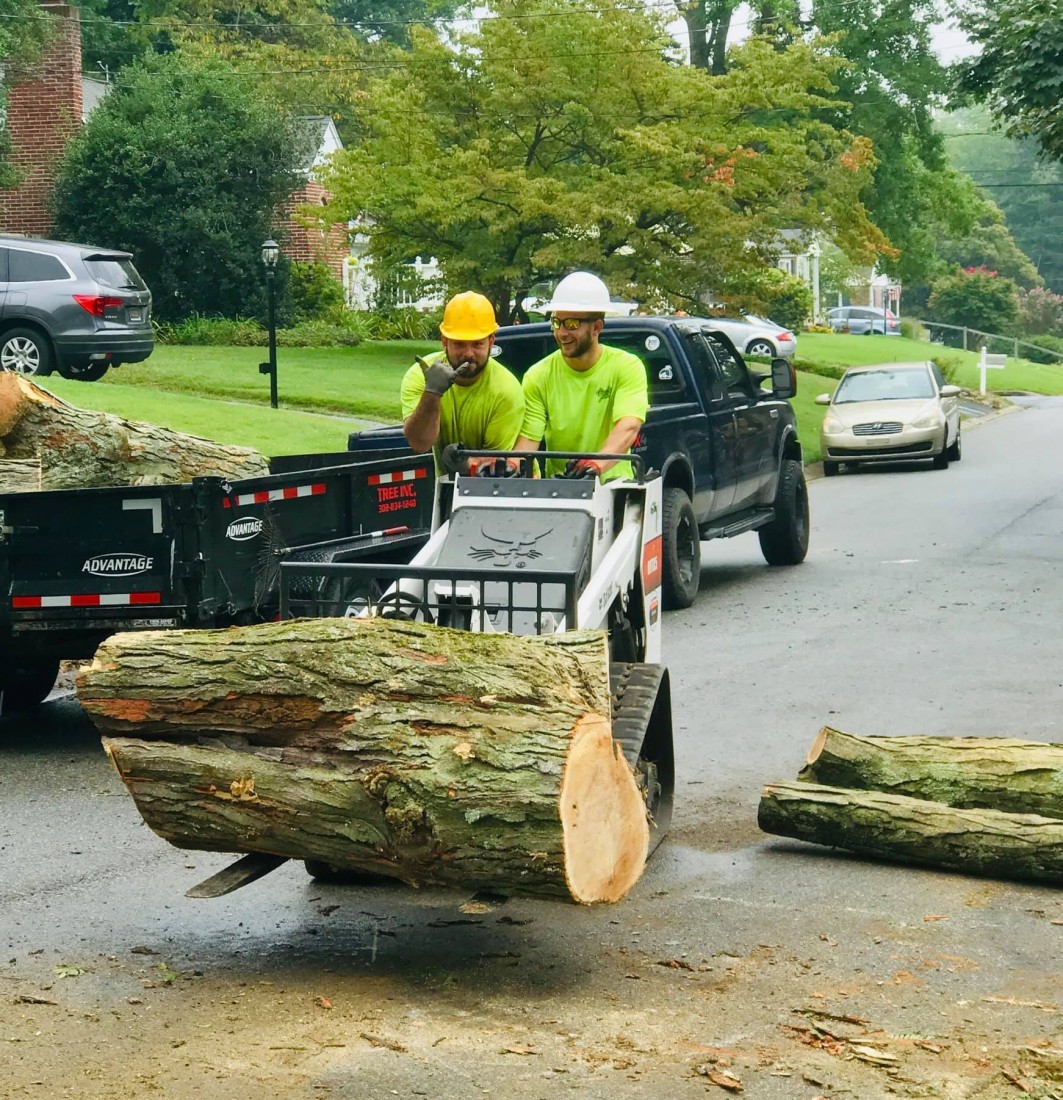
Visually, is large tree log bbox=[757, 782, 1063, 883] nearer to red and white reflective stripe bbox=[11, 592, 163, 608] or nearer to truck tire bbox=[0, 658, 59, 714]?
red and white reflective stripe bbox=[11, 592, 163, 608]

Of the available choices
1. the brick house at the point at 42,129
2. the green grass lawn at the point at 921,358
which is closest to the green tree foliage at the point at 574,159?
the brick house at the point at 42,129

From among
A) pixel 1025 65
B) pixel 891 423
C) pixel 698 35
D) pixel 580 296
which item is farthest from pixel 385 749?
pixel 698 35

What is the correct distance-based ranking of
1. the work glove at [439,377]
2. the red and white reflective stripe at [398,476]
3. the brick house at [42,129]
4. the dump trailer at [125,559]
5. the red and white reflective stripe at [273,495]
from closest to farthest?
the work glove at [439,377] → the dump trailer at [125,559] → the red and white reflective stripe at [273,495] → the red and white reflective stripe at [398,476] → the brick house at [42,129]

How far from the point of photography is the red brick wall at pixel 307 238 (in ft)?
133

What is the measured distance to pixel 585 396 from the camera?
296 inches

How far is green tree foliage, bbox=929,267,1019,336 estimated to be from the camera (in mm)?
80250

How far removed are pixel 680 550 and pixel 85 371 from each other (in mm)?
14153

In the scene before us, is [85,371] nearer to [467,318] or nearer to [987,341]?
[467,318]

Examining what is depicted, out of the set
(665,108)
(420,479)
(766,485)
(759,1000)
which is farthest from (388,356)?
(759,1000)

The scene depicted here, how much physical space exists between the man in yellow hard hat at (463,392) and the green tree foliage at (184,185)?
31339 millimetres

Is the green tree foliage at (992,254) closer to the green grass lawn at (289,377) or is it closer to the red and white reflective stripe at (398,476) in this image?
the green grass lawn at (289,377)

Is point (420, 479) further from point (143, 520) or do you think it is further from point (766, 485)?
point (766, 485)

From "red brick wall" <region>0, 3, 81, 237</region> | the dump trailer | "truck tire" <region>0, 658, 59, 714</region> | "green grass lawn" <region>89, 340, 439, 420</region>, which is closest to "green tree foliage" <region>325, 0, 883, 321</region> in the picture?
"green grass lawn" <region>89, 340, 439, 420</region>

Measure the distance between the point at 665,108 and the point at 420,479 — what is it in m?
18.5
